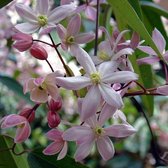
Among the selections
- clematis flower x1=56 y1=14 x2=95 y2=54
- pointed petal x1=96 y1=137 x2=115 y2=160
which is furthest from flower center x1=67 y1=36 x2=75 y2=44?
pointed petal x1=96 y1=137 x2=115 y2=160

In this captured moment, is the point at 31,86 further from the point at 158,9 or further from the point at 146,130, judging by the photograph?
the point at 146,130

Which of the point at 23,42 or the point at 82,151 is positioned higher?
the point at 23,42

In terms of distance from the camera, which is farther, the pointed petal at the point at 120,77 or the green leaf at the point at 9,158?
the green leaf at the point at 9,158

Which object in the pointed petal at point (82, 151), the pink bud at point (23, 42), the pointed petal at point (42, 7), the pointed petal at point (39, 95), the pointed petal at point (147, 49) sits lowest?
the pointed petal at point (82, 151)

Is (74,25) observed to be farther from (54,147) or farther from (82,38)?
(54,147)

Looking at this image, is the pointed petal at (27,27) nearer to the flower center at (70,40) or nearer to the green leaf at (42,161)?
the flower center at (70,40)

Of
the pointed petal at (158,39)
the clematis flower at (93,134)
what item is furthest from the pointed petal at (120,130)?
the pointed petal at (158,39)

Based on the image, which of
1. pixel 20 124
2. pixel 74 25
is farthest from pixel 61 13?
pixel 20 124

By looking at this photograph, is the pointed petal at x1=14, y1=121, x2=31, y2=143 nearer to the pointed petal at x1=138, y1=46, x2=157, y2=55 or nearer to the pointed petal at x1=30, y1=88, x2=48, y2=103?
the pointed petal at x1=30, y1=88, x2=48, y2=103
